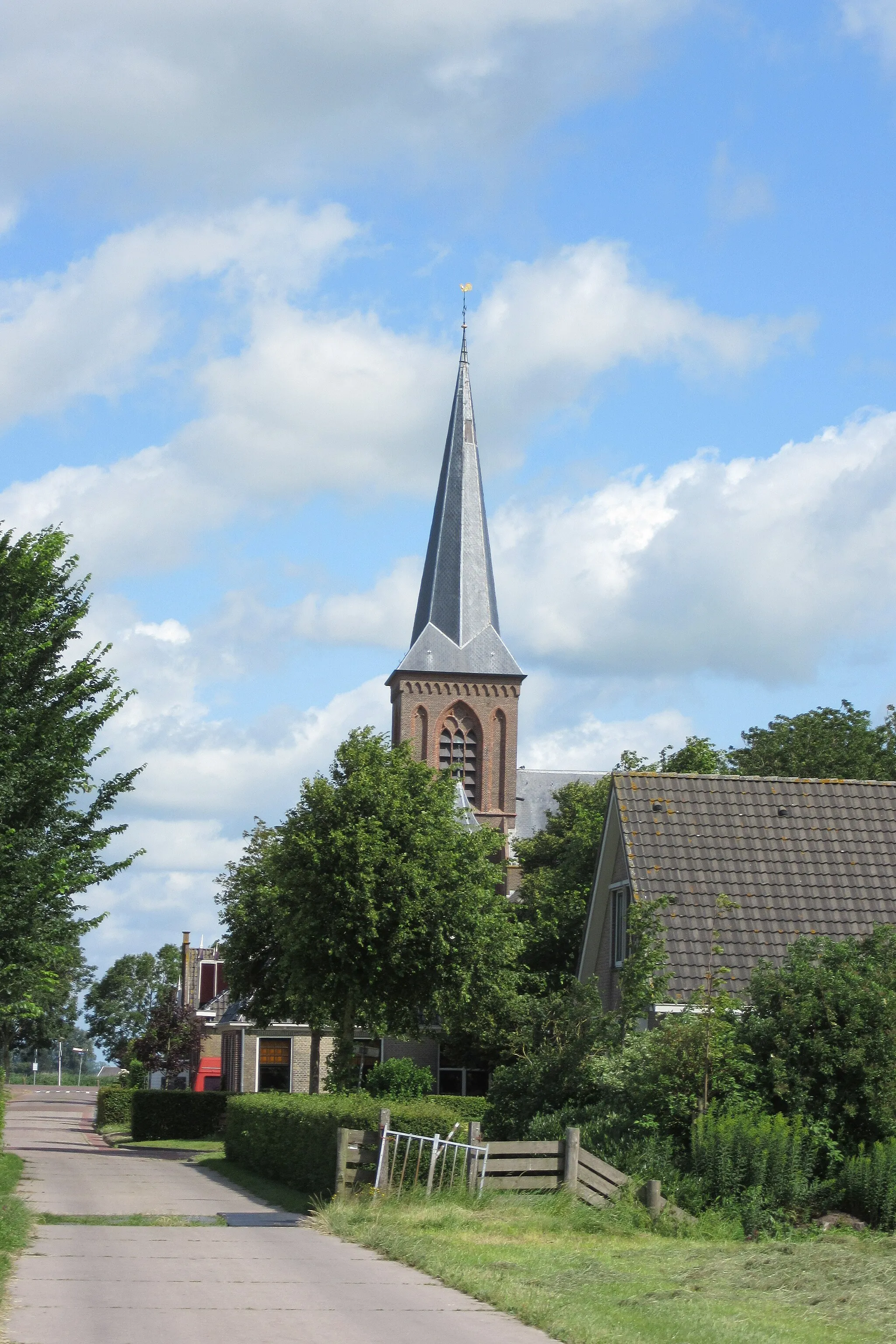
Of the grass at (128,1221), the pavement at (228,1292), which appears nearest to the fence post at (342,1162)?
the pavement at (228,1292)

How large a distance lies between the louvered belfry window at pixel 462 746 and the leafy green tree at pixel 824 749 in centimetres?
2659

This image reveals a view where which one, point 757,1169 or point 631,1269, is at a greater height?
point 757,1169

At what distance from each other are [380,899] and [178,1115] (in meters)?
→ 16.8

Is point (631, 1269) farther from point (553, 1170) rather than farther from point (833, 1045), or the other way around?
point (833, 1045)

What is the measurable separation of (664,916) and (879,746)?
26503mm

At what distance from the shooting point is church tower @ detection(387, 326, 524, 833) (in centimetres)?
7575

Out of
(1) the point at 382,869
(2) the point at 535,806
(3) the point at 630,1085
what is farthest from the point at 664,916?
(2) the point at 535,806

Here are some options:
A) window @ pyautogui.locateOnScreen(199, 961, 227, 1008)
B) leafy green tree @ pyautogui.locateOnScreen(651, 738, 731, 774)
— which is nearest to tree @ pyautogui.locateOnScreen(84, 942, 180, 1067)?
window @ pyautogui.locateOnScreen(199, 961, 227, 1008)

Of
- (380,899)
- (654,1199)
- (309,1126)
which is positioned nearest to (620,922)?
(380,899)

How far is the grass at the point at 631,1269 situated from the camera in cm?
1040

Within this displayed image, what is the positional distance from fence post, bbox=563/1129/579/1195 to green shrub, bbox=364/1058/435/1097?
25.1m

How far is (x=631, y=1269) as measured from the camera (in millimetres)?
12953

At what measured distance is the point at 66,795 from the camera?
89.7 feet

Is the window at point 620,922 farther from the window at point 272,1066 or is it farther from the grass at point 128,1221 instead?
the window at point 272,1066
